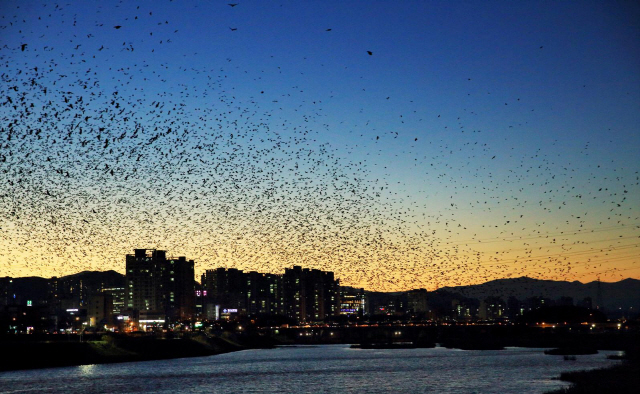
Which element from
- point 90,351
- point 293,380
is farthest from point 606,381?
point 90,351

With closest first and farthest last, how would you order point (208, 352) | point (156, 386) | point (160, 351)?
point (156, 386), point (160, 351), point (208, 352)

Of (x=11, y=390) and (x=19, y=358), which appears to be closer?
(x=11, y=390)

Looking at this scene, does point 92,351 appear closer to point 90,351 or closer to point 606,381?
point 90,351

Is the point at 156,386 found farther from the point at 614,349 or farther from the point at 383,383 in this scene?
the point at 614,349

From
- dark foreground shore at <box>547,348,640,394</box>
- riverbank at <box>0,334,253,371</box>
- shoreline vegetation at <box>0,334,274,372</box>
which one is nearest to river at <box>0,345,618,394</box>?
dark foreground shore at <box>547,348,640,394</box>

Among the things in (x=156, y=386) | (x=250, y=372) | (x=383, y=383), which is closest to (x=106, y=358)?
(x=250, y=372)

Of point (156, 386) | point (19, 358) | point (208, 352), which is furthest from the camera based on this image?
point (208, 352)

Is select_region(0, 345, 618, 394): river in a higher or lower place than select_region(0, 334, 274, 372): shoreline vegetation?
lower

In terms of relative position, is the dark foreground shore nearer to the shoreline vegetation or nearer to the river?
the river
